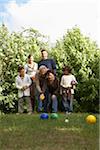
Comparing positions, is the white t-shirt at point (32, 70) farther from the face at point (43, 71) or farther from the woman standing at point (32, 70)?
the face at point (43, 71)

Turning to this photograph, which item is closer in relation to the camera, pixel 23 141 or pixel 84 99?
pixel 23 141

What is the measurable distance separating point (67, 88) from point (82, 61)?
21.4ft

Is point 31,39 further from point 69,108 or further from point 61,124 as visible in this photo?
point 61,124

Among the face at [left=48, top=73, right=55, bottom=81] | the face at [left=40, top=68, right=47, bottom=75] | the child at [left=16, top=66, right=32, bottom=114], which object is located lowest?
the child at [left=16, top=66, right=32, bottom=114]

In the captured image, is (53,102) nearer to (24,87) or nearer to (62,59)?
(24,87)

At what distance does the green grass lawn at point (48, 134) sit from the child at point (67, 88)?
286 cm

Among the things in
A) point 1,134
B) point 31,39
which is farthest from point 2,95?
point 1,134

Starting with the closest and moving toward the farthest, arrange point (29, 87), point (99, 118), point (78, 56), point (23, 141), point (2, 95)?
point (23, 141) → point (99, 118) → point (29, 87) → point (2, 95) → point (78, 56)

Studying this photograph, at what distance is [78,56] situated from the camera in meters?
17.3

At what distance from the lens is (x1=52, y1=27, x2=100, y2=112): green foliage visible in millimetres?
16453

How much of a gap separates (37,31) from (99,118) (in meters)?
10.4

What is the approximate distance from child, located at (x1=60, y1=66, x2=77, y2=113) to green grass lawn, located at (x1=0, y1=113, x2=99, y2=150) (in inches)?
113

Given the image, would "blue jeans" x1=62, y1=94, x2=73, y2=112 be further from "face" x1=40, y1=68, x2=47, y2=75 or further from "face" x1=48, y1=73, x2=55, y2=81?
"face" x1=40, y1=68, x2=47, y2=75

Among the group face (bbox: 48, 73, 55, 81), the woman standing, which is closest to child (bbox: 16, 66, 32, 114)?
the woman standing
